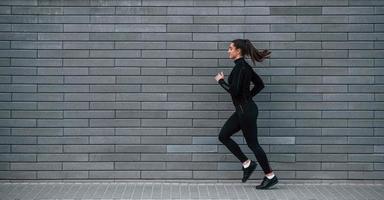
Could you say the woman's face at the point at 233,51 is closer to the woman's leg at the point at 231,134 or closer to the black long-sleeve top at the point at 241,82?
the black long-sleeve top at the point at 241,82

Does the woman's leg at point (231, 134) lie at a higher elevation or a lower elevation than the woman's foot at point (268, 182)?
higher

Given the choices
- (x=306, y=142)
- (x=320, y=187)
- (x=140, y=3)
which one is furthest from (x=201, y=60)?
(x=320, y=187)

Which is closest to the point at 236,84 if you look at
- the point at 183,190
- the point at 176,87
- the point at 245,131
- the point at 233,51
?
the point at 233,51

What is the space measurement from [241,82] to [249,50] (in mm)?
421

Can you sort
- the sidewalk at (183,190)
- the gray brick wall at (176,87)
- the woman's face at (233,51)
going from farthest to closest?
the gray brick wall at (176,87) → the woman's face at (233,51) → the sidewalk at (183,190)

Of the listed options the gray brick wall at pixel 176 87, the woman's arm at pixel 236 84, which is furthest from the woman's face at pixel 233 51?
the gray brick wall at pixel 176 87

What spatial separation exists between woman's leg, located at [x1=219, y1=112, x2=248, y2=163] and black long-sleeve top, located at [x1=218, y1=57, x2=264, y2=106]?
0.75 ft

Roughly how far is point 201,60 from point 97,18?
1.48 meters

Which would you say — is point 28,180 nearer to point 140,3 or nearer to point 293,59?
point 140,3

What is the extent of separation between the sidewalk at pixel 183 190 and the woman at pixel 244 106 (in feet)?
1.05

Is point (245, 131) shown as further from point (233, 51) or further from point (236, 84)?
point (233, 51)

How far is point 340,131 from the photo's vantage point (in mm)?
8188

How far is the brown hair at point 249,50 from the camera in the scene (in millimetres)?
7641

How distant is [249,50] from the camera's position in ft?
25.1
